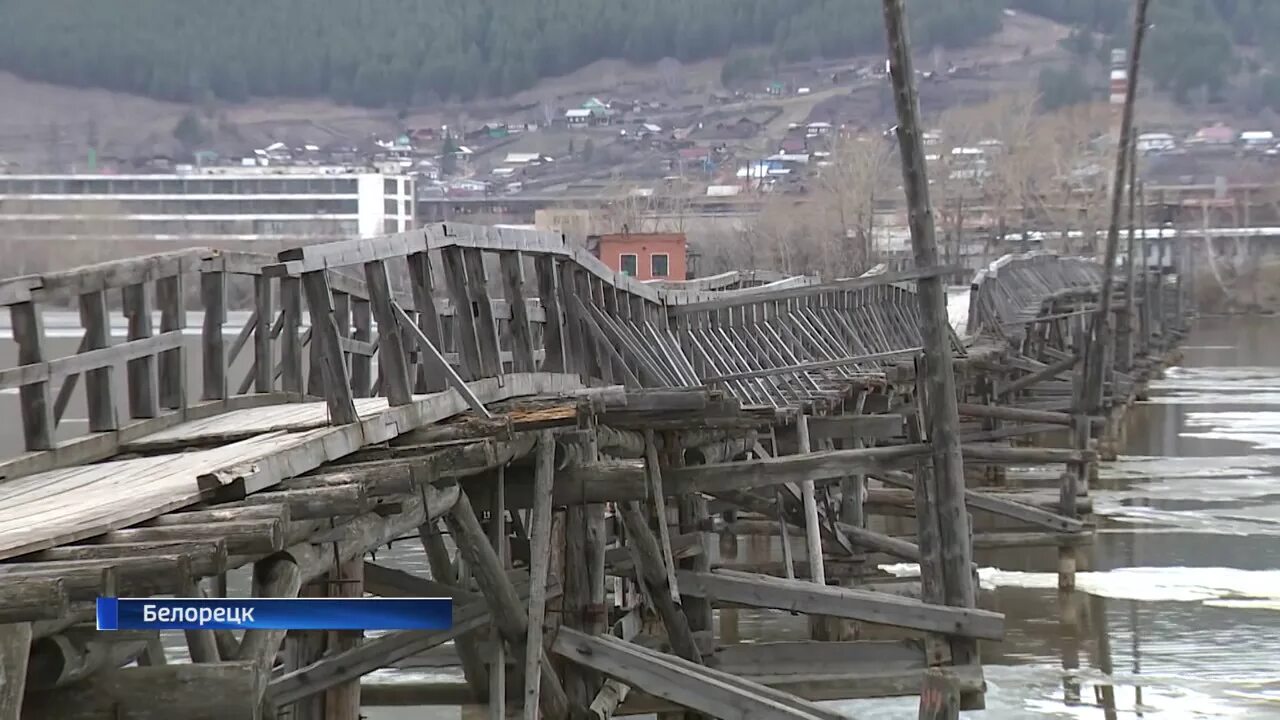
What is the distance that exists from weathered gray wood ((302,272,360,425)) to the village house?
154 feet

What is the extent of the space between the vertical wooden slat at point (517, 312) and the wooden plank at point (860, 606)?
213cm

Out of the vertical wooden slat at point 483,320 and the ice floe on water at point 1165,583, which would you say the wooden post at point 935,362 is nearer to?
the vertical wooden slat at point 483,320

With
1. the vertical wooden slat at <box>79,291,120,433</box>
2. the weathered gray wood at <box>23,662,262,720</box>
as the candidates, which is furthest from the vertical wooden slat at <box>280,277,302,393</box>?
the weathered gray wood at <box>23,662,262,720</box>

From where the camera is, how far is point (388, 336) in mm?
8820

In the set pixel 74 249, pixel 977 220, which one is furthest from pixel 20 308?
pixel 977 220

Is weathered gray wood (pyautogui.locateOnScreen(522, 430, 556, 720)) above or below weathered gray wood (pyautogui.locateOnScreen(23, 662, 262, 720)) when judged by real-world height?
below

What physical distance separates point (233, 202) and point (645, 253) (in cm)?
9588

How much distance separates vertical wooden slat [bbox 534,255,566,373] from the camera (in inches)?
484

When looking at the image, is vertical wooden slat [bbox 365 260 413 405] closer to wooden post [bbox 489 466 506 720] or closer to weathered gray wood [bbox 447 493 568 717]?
weathered gray wood [bbox 447 493 568 717]

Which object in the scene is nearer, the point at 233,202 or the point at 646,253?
the point at 646,253

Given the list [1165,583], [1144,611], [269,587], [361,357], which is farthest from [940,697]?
[1165,583]

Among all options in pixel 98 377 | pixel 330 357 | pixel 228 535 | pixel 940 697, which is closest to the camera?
pixel 228 535

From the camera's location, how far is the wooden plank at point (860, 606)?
39.7 feet

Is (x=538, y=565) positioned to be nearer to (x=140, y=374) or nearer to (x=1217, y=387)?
(x=140, y=374)
